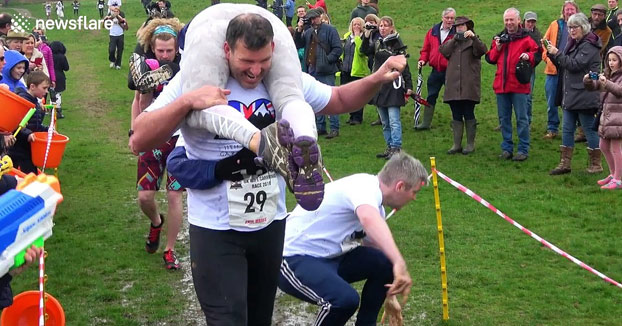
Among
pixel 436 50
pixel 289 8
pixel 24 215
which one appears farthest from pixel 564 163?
pixel 289 8

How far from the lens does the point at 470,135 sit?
11711 millimetres

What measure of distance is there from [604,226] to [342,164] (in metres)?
4.10

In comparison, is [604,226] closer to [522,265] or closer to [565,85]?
[522,265]

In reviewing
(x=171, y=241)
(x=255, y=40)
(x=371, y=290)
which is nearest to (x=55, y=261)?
(x=171, y=241)

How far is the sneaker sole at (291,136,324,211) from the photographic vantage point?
327 cm

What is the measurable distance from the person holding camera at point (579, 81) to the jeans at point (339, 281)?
5783 millimetres

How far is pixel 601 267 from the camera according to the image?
6953 mm

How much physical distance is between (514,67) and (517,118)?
0.78 meters

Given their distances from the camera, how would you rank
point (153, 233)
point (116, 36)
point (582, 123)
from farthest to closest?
point (116, 36) < point (582, 123) < point (153, 233)

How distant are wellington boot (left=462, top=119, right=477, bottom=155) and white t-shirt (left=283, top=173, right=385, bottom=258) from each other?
6983mm

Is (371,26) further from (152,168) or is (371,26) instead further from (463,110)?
(152,168)

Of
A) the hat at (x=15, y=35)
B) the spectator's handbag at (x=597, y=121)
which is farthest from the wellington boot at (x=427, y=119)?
the hat at (x=15, y=35)

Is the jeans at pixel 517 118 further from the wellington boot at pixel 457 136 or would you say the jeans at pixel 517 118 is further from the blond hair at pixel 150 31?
the blond hair at pixel 150 31

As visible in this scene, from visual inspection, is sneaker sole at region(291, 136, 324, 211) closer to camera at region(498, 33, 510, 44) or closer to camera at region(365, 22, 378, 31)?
camera at region(498, 33, 510, 44)
